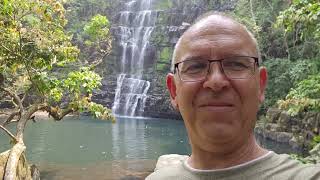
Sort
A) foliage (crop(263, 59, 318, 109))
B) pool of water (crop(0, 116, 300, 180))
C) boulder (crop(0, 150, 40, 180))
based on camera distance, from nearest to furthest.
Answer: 1. boulder (crop(0, 150, 40, 180))
2. pool of water (crop(0, 116, 300, 180))
3. foliage (crop(263, 59, 318, 109))

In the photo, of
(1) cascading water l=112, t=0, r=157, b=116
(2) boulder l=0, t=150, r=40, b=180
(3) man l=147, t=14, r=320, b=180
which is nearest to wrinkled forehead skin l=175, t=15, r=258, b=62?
(3) man l=147, t=14, r=320, b=180

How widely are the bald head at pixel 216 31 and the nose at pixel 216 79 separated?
0.07m

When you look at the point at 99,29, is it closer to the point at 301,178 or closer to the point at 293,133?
the point at 293,133

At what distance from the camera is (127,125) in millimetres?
26922

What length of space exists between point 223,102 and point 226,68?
126 mm

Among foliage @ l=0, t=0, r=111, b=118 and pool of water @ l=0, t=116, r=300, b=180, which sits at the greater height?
foliage @ l=0, t=0, r=111, b=118

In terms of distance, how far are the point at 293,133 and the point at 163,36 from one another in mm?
16992

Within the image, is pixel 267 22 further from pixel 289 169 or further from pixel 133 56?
pixel 289 169

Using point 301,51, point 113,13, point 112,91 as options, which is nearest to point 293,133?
point 301,51

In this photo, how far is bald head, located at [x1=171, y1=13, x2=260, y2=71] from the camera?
4.87ft

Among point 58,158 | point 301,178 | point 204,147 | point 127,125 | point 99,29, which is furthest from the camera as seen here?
point 127,125

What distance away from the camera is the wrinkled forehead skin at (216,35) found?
1470 mm

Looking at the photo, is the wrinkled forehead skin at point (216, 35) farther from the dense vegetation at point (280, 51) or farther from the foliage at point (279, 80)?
the foliage at point (279, 80)

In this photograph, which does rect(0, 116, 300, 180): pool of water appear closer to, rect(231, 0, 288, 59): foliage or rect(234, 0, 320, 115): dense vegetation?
rect(234, 0, 320, 115): dense vegetation
